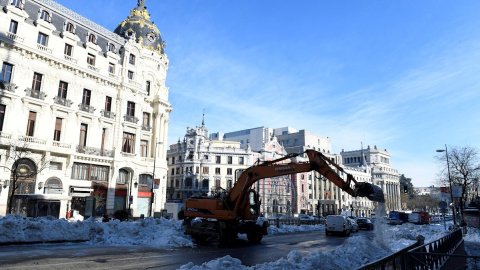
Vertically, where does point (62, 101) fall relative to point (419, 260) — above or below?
above

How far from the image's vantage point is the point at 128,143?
4062 centimetres

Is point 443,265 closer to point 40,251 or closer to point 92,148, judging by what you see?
point 40,251

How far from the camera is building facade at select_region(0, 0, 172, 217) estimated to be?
3038cm

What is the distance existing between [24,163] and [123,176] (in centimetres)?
1109

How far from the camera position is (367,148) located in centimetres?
13588

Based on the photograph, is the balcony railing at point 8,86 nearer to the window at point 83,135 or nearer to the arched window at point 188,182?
the window at point 83,135

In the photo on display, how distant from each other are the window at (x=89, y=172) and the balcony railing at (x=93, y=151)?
1.39 meters

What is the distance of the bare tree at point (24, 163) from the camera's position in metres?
28.8

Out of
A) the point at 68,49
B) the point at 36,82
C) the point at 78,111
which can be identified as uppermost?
the point at 68,49

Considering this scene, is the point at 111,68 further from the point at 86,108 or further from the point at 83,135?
the point at 83,135

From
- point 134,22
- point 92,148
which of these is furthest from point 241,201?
point 134,22

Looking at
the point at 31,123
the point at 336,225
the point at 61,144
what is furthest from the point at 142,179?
the point at 336,225

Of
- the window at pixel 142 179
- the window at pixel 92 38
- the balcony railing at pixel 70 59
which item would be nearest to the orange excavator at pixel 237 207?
the window at pixel 142 179

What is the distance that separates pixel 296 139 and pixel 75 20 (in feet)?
252
